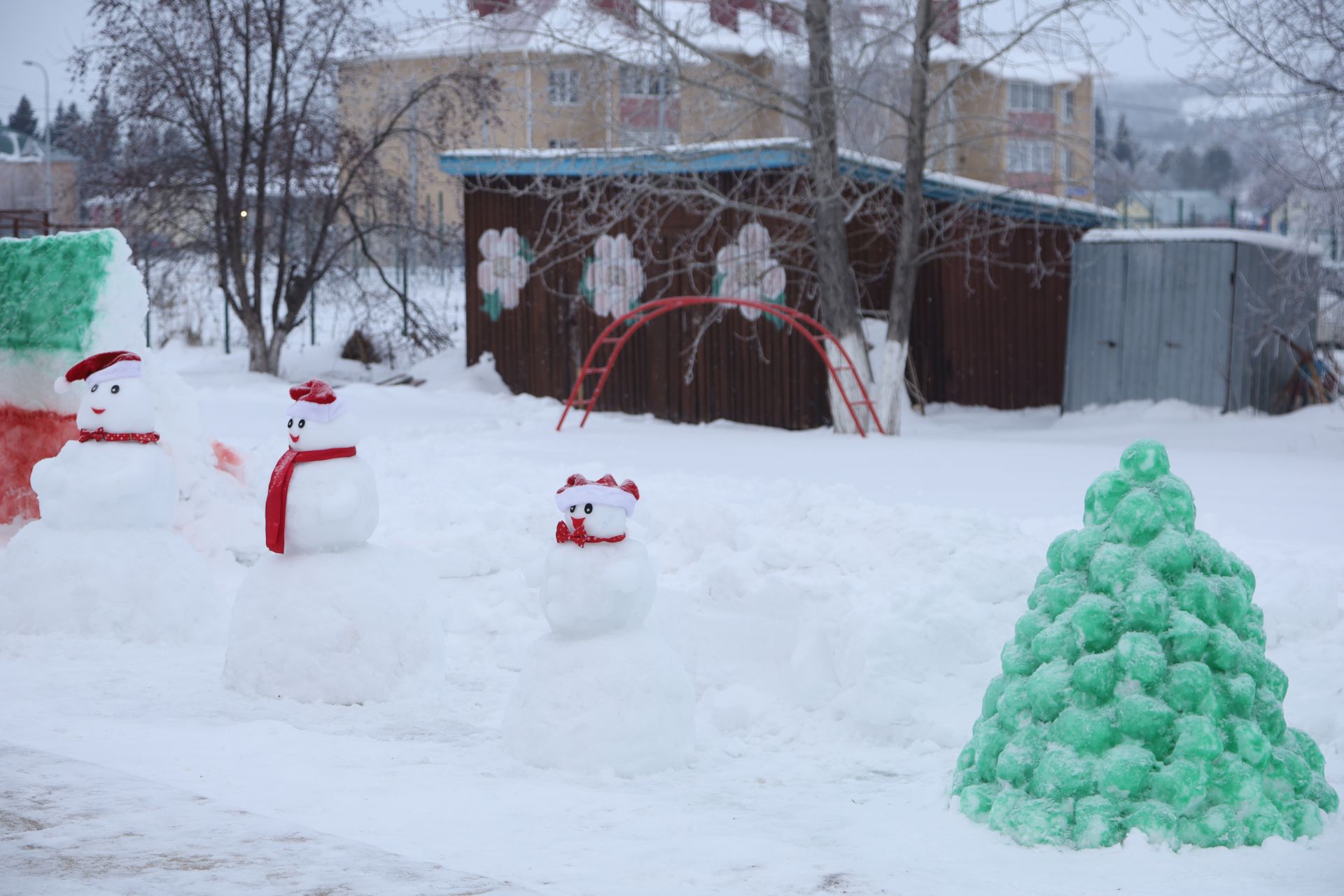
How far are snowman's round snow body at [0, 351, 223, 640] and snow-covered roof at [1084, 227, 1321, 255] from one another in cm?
1194

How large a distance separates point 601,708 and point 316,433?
72.8 inches

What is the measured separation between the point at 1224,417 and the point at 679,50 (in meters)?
7.47

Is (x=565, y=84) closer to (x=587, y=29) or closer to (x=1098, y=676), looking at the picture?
(x=587, y=29)

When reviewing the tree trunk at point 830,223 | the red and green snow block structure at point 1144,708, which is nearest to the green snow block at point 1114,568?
the red and green snow block structure at point 1144,708

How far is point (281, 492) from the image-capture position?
5703mm

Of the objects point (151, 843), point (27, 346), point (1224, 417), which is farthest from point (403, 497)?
point (1224, 417)

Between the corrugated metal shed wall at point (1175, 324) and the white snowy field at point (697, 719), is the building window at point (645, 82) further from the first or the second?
the corrugated metal shed wall at point (1175, 324)

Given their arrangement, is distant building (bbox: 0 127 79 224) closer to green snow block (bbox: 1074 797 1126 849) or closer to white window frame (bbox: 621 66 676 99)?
white window frame (bbox: 621 66 676 99)

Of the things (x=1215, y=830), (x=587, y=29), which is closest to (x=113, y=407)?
(x=1215, y=830)

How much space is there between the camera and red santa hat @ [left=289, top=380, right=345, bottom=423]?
575cm

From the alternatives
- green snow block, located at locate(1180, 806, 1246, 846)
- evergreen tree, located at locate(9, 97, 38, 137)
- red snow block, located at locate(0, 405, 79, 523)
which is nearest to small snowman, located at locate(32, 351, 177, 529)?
red snow block, located at locate(0, 405, 79, 523)

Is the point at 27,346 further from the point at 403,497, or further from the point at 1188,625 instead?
the point at 1188,625

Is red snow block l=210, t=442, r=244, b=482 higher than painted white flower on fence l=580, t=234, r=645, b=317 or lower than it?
lower

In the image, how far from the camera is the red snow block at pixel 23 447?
824 cm
